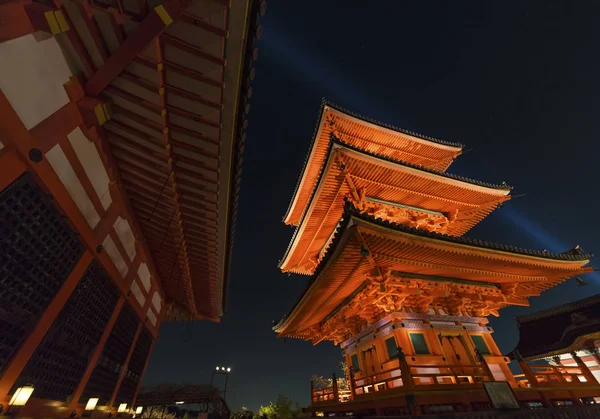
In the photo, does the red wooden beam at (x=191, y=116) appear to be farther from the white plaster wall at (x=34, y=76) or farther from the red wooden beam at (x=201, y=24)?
the white plaster wall at (x=34, y=76)

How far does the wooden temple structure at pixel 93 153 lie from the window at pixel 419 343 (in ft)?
23.7

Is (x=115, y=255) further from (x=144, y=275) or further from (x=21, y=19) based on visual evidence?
(x=21, y=19)

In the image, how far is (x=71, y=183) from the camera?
517cm

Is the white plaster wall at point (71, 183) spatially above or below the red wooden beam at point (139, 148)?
below

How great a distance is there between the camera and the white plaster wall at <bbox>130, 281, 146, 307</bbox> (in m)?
8.79

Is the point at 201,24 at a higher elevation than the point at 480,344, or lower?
higher

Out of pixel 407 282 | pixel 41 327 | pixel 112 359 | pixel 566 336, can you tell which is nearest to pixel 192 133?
pixel 41 327

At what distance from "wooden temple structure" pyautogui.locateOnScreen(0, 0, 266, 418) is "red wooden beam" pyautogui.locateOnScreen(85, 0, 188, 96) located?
0.07ft

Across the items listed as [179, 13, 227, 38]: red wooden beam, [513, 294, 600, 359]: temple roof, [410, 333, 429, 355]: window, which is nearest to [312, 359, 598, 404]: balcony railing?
[410, 333, 429, 355]: window

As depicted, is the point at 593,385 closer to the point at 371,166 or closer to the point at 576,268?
the point at 576,268

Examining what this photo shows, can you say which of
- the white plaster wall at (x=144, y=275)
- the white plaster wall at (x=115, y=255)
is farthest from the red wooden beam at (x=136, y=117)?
the white plaster wall at (x=144, y=275)

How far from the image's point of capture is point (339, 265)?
26.7ft

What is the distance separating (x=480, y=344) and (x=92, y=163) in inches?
527

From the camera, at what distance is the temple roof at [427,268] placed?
293 inches
